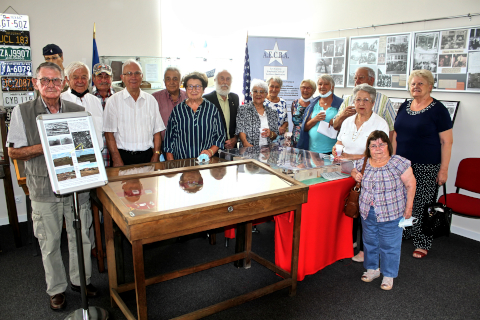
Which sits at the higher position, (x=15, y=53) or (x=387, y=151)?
(x=15, y=53)

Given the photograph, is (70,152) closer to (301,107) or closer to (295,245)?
(295,245)

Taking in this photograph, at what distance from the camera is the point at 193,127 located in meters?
3.13

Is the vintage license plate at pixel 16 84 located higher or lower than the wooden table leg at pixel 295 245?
higher

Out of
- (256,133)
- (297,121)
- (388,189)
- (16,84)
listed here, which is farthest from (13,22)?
(388,189)

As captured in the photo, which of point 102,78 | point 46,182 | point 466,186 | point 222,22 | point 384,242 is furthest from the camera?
point 222,22

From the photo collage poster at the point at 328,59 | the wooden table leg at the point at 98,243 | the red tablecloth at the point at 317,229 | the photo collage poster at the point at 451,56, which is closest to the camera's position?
the red tablecloth at the point at 317,229

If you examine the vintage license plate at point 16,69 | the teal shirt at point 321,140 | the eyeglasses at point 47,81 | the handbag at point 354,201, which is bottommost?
the handbag at point 354,201

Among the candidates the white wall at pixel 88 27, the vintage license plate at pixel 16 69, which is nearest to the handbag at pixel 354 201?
the white wall at pixel 88 27

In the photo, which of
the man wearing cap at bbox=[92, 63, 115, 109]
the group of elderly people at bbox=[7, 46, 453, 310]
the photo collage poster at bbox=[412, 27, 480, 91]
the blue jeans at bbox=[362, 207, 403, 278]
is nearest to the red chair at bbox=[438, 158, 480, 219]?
Result: the group of elderly people at bbox=[7, 46, 453, 310]

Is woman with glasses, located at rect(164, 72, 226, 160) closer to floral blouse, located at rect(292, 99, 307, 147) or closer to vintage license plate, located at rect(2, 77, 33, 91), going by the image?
floral blouse, located at rect(292, 99, 307, 147)

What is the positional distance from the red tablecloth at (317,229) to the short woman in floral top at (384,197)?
20 centimetres

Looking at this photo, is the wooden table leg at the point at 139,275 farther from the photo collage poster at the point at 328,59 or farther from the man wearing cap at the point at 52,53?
the photo collage poster at the point at 328,59

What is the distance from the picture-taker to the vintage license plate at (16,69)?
365cm

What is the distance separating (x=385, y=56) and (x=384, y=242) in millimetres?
2613
